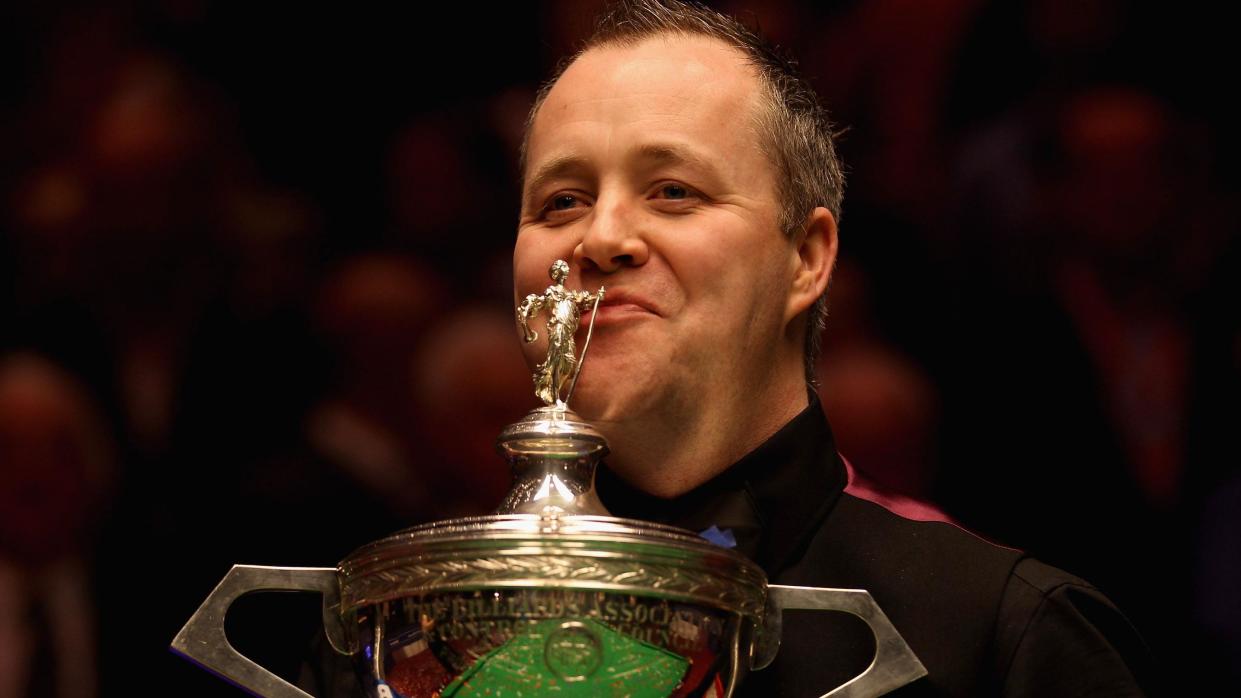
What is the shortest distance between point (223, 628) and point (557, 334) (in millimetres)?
287

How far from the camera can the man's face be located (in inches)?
47.3

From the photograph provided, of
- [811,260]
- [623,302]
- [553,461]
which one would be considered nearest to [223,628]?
[553,461]

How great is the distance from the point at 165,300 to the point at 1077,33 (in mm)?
1279

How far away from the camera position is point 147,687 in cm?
200

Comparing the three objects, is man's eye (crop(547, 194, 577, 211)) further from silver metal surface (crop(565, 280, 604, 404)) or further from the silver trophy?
the silver trophy

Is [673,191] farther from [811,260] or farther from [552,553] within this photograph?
[552,553]

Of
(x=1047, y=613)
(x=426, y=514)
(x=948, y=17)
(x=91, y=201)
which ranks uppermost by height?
(x=948, y=17)

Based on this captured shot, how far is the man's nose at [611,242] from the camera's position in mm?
1195

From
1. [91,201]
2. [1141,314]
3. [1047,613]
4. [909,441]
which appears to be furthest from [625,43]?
[91,201]

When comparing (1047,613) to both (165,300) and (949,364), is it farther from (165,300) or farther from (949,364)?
(165,300)

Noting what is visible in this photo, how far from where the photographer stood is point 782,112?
4.42ft

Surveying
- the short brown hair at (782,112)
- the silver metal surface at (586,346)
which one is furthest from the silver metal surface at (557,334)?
the short brown hair at (782,112)

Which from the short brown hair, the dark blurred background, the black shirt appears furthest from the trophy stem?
the dark blurred background

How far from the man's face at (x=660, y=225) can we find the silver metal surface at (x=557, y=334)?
0.06 meters
